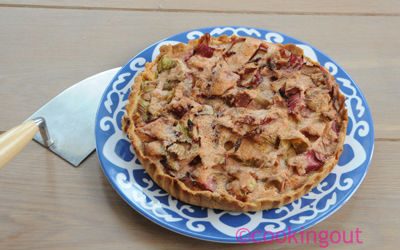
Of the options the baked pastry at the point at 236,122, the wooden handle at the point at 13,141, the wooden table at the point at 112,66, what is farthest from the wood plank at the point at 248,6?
the wooden handle at the point at 13,141

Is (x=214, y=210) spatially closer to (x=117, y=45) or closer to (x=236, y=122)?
(x=236, y=122)

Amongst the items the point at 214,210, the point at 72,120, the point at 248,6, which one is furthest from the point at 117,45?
the point at 214,210

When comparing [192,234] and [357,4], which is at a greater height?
[357,4]

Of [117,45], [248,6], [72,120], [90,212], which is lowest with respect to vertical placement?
[90,212]

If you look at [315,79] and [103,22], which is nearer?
[315,79]

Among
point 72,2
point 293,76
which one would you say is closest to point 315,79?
point 293,76

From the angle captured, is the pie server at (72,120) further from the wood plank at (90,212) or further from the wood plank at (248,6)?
the wood plank at (248,6)

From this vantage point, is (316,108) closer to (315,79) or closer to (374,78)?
(315,79)
